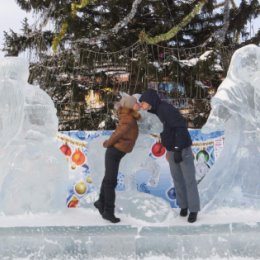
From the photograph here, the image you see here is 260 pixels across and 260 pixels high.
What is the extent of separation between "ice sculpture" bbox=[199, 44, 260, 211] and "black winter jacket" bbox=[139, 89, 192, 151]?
0.40 metres

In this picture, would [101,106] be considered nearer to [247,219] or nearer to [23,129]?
[23,129]

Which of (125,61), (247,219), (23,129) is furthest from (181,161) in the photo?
(125,61)

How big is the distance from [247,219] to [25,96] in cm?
243

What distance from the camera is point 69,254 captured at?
133 inches

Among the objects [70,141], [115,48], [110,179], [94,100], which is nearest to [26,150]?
[110,179]

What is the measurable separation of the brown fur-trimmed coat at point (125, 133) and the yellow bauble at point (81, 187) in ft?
7.32

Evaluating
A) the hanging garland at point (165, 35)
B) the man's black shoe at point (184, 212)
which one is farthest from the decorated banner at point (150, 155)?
the hanging garland at point (165, 35)

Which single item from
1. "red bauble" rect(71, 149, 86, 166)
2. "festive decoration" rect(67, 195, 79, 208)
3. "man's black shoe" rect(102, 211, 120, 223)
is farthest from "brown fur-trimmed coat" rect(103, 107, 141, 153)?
"festive decoration" rect(67, 195, 79, 208)

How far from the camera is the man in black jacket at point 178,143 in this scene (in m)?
3.67

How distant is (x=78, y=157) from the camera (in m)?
5.79

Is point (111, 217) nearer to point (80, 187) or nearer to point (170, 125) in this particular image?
point (170, 125)

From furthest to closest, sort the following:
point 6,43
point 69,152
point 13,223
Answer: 1. point 6,43
2. point 69,152
3. point 13,223

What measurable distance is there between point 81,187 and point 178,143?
2.54 metres

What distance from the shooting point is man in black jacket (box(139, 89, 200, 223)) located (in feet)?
12.0
